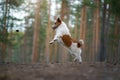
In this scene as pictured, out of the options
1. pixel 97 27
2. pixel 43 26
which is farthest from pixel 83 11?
pixel 43 26

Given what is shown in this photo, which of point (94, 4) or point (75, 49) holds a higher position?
point (94, 4)

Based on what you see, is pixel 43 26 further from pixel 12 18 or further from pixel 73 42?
pixel 73 42

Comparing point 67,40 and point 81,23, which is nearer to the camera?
point 67,40

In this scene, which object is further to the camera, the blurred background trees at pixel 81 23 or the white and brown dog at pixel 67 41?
the blurred background trees at pixel 81 23

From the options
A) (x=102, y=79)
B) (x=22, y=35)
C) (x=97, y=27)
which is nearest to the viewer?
(x=102, y=79)

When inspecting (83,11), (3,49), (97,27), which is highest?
(83,11)

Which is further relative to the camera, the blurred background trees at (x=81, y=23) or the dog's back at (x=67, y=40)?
the blurred background trees at (x=81, y=23)

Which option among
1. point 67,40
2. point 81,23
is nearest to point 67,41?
point 67,40

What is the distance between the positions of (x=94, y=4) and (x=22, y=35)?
94.2ft

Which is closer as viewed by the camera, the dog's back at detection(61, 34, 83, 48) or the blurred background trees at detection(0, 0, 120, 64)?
the dog's back at detection(61, 34, 83, 48)

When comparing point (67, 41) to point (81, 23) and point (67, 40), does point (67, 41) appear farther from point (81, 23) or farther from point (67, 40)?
point (81, 23)

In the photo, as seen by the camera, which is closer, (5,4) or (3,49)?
(5,4)

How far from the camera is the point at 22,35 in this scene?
47000mm

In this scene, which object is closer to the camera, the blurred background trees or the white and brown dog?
the white and brown dog
